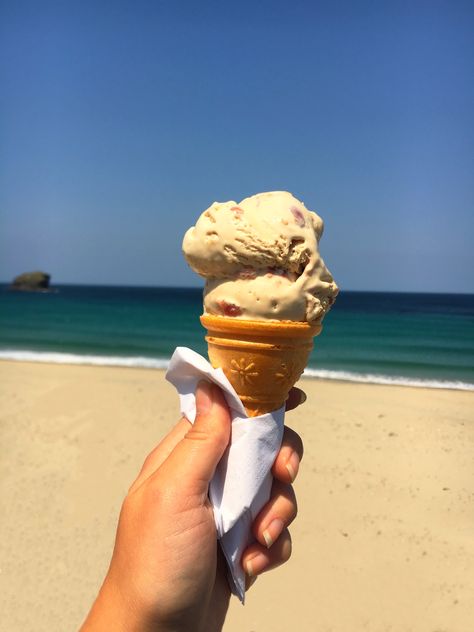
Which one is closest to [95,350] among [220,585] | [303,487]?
[303,487]

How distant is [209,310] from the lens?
2541 millimetres

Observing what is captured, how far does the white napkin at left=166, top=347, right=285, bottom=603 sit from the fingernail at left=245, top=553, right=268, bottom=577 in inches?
1.5

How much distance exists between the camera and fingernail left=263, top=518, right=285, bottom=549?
2467 millimetres

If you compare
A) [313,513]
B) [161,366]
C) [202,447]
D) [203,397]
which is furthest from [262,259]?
[161,366]

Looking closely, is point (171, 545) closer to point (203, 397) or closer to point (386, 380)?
point (203, 397)

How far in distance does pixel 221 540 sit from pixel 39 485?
5159 mm

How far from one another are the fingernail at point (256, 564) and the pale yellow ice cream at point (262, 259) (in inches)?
46.5

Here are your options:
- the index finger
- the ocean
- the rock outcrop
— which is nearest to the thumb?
the index finger

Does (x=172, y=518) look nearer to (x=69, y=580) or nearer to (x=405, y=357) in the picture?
(x=69, y=580)

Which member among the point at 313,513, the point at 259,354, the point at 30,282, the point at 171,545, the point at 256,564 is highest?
the point at 259,354

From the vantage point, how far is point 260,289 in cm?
238

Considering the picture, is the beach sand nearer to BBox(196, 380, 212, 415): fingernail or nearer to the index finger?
the index finger

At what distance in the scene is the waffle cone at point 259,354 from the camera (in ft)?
7.71

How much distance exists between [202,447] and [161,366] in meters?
14.8
